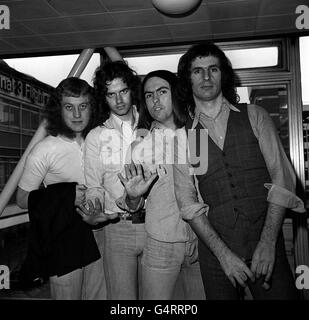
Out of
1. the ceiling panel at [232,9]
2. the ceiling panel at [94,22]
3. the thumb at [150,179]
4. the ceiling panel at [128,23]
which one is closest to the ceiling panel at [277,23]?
the ceiling panel at [128,23]

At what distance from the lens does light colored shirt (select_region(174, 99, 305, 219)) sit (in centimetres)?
130

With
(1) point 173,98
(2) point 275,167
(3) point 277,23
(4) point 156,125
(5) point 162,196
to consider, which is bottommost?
(5) point 162,196

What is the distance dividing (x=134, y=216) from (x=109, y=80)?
674mm

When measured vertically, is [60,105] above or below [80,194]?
above

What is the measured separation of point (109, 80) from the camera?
1.56m

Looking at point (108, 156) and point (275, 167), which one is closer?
point (275, 167)

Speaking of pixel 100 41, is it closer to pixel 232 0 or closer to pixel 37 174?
pixel 232 0

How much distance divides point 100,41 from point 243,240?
175 cm

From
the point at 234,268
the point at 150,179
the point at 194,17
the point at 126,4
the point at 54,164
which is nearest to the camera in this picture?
the point at 234,268

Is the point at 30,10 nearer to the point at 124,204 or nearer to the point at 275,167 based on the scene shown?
the point at 124,204

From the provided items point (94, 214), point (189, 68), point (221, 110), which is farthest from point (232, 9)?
point (94, 214)

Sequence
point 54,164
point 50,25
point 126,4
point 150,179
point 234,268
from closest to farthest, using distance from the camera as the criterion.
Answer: point 234,268 → point 150,179 → point 54,164 → point 126,4 → point 50,25

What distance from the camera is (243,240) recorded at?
1.34m

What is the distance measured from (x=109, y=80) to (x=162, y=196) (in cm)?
62
